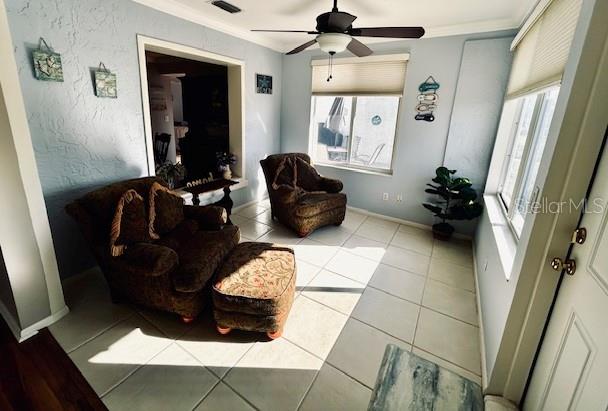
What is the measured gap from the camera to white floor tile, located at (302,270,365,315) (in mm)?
2312

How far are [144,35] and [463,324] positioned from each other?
3.65 m

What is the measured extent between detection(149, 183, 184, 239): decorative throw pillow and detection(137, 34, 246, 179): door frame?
2.43 ft

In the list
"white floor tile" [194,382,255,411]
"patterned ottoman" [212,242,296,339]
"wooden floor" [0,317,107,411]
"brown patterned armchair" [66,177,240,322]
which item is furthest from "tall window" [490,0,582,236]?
"wooden floor" [0,317,107,411]

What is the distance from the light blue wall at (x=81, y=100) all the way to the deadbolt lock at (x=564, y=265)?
322 centimetres

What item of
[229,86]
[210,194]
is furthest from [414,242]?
[229,86]

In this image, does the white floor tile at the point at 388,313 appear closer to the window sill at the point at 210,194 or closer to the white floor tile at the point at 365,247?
the white floor tile at the point at 365,247

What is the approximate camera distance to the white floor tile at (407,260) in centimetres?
288

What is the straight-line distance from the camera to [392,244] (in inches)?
133

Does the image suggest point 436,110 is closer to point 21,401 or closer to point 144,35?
point 144,35

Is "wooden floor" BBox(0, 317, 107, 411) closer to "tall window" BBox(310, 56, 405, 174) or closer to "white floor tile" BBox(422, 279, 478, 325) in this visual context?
"white floor tile" BBox(422, 279, 478, 325)

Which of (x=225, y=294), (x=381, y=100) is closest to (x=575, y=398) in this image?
(x=225, y=294)

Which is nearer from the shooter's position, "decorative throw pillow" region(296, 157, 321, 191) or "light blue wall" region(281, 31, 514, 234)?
"light blue wall" region(281, 31, 514, 234)

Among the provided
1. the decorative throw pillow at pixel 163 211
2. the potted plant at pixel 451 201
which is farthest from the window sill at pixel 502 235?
the decorative throw pillow at pixel 163 211

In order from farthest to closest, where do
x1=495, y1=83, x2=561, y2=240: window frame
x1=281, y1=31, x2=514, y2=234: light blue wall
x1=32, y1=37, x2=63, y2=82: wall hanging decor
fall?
x1=281, y1=31, x2=514, y2=234: light blue wall
x1=495, y1=83, x2=561, y2=240: window frame
x1=32, y1=37, x2=63, y2=82: wall hanging decor
